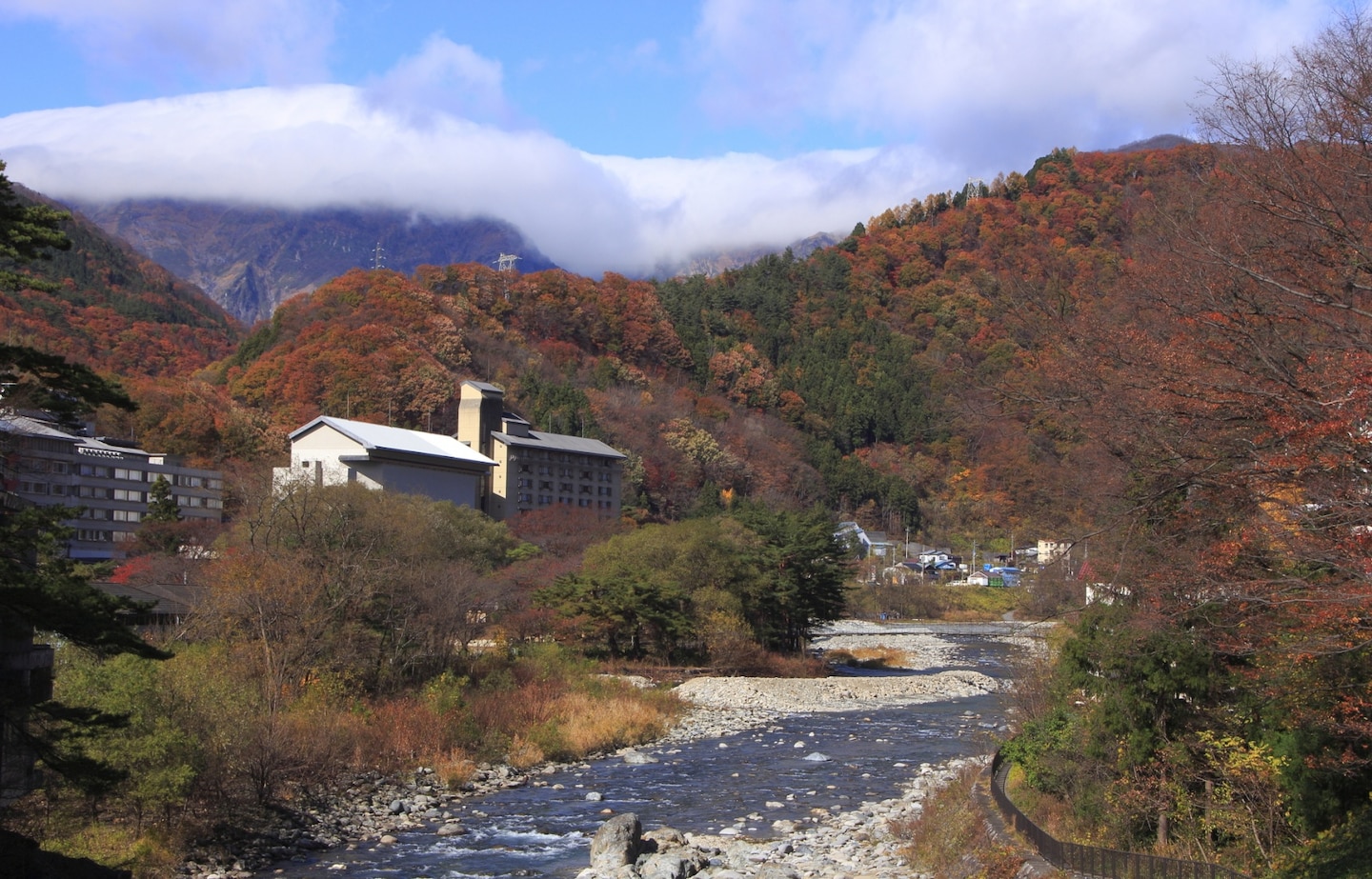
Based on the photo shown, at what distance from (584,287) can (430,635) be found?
83937mm

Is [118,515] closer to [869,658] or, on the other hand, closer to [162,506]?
[162,506]

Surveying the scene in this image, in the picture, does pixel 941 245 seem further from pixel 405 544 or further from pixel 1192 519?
pixel 1192 519

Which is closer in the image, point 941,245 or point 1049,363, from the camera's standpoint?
point 1049,363

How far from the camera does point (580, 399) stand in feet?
286

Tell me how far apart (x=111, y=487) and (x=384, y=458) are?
1311 cm

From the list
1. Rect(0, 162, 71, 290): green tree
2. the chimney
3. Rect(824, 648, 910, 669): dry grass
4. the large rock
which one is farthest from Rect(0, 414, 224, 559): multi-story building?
Rect(0, 162, 71, 290): green tree

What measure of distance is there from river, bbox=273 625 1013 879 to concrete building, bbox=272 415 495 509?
1307 inches

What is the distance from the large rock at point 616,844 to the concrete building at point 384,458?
40.9 m

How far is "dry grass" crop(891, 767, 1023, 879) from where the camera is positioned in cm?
1327

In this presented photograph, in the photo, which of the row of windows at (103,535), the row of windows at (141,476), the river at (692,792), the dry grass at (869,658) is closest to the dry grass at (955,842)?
the river at (692,792)

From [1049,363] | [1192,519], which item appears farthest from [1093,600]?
[1049,363]

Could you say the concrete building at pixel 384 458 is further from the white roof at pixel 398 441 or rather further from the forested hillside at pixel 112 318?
the forested hillside at pixel 112 318

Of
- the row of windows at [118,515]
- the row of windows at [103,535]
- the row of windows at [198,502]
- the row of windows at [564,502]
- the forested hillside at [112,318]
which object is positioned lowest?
the row of windows at [103,535]

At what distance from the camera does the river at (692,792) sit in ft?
54.7
